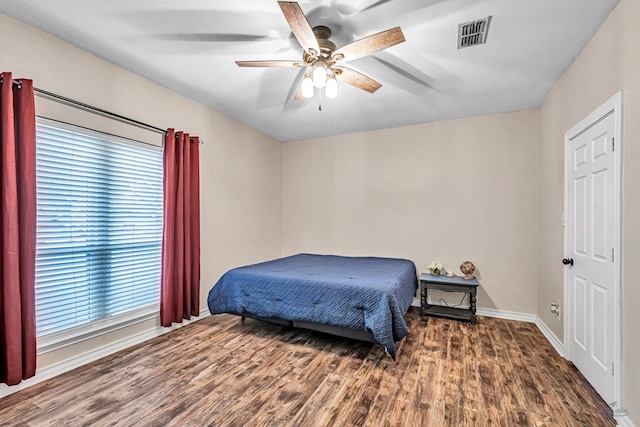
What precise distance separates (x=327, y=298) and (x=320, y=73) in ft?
6.30

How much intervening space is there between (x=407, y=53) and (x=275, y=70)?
47.2 inches

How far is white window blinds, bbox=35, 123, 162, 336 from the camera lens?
227 centimetres

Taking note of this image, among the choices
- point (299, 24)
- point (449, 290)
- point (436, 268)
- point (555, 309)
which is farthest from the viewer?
point (436, 268)

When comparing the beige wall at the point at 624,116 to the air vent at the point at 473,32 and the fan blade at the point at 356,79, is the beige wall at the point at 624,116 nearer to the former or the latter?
the air vent at the point at 473,32

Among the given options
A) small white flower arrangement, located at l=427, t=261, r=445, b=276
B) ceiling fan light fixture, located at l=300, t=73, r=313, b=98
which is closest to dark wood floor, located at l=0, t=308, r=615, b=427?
small white flower arrangement, located at l=427, t=261, r=445, b=276

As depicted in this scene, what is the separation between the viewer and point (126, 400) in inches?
78.5

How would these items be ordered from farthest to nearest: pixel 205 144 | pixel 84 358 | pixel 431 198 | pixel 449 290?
pixel 431 198 → pixel 205 144 → pixel 449 290 → pixel 84 358

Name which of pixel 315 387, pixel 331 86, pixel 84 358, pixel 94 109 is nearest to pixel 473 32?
pixel 331 86

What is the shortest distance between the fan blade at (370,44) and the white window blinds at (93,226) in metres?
2.25

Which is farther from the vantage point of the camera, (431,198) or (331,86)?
(431,198)

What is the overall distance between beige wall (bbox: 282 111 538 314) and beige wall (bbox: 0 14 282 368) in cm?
68

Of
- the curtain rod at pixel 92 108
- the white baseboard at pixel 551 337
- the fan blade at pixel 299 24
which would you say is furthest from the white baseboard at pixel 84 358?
the white baseboard at pixel 551 337

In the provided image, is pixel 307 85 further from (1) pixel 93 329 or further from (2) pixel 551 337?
(2) pixel 551 337

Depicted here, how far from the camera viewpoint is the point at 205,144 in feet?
12.1
